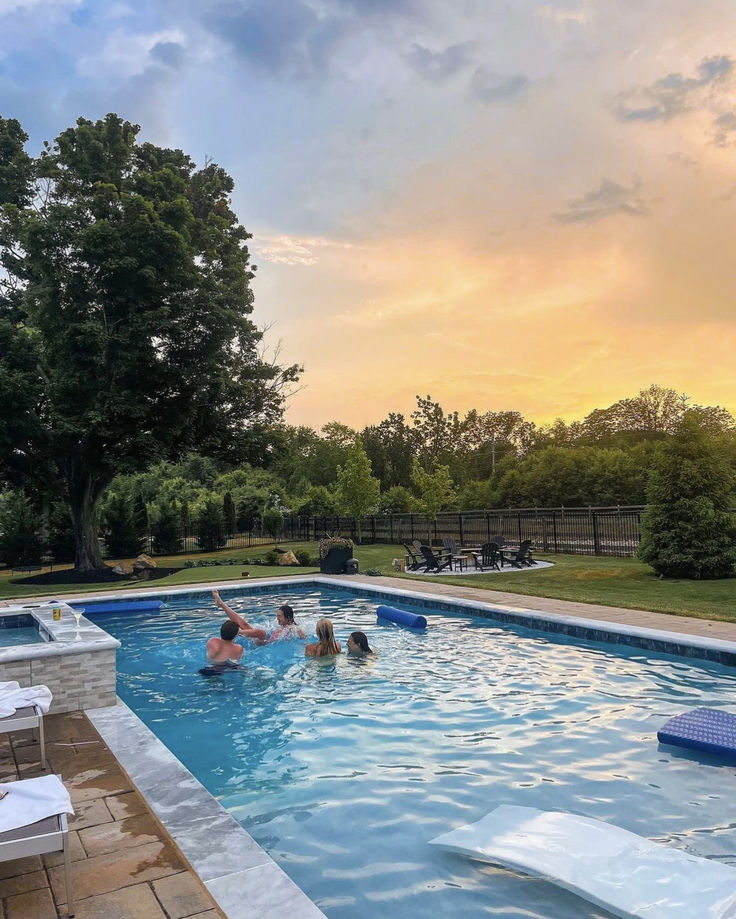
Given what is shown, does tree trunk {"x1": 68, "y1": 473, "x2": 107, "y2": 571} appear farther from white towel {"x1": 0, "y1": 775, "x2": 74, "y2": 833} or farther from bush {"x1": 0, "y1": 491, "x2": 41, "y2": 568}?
white towel {"x1": 0, "y1": 775, "x2": 74, "y2": 833}

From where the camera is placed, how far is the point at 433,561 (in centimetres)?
1909

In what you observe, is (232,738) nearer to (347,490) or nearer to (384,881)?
(384,881)

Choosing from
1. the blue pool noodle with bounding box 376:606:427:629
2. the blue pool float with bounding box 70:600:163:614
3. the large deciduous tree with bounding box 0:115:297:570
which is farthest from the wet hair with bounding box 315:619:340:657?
the large deciduous tree with bounding box 0:115:297:570

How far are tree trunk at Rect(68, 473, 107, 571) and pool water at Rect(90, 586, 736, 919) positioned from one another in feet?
42.8

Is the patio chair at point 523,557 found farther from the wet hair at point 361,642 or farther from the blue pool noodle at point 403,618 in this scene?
the wet hair at point 361,642

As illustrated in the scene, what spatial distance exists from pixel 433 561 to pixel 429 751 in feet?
43.1

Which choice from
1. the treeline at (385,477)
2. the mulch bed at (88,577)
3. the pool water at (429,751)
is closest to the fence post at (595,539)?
the treeline at (385,477)

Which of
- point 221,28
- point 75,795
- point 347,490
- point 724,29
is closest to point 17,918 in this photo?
point 75,795

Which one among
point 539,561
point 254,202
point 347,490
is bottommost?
point 539,561

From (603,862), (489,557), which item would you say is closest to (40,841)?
(603,862)

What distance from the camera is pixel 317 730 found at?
680 cm

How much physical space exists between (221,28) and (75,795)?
15580mm

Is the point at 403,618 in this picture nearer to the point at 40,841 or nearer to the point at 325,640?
the point at 325,640

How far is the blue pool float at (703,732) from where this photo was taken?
218 inches
